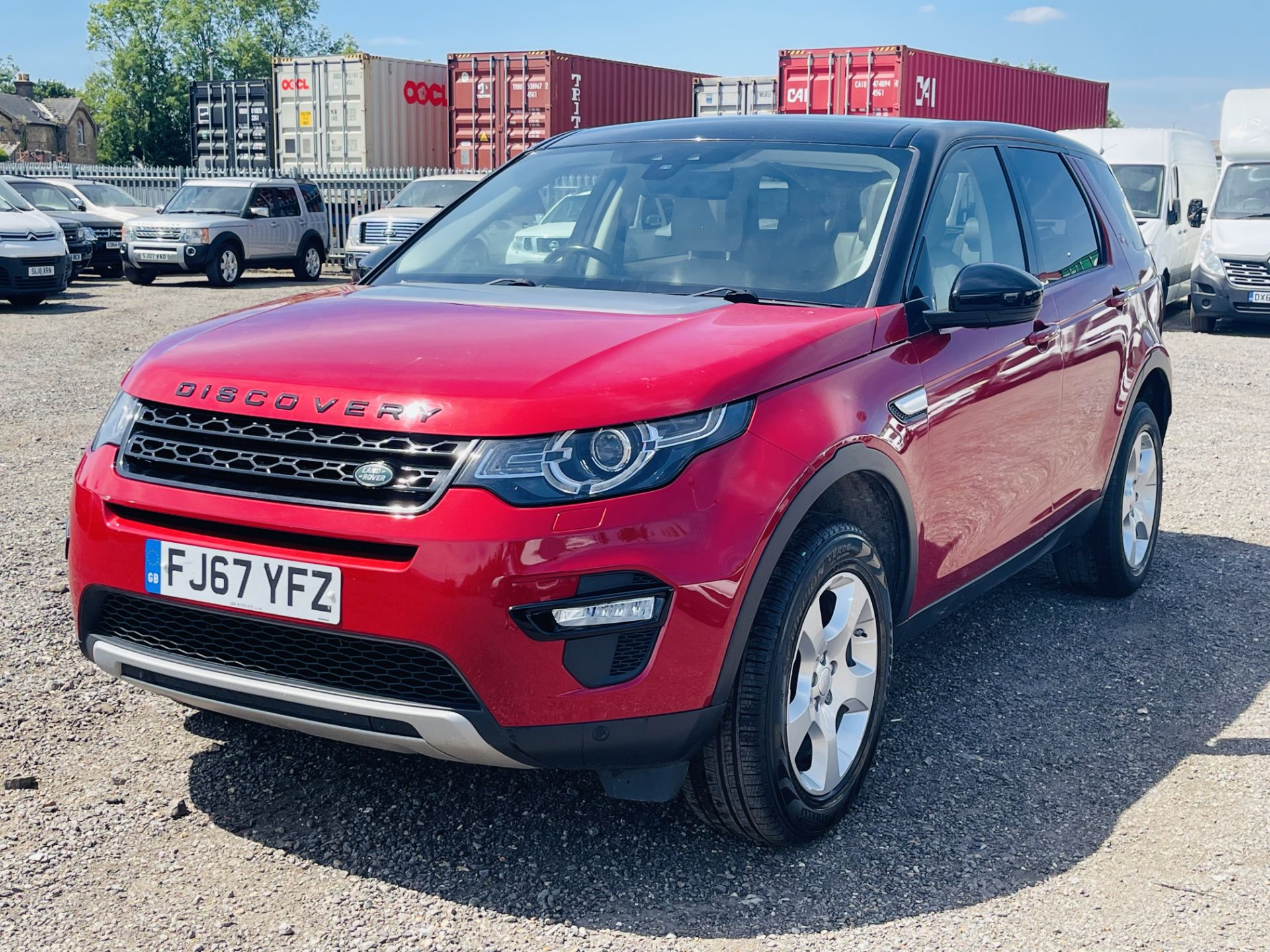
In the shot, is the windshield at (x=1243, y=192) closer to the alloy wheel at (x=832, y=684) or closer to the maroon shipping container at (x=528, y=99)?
the maroon shipping container at (x=528, y=99)

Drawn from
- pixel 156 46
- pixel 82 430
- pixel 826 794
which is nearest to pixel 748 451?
pixel 826 794

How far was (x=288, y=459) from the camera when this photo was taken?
112 inches

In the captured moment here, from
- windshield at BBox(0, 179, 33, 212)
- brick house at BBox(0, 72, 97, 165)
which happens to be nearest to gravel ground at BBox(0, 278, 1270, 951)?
windshield at BBox(0, 179, 33, 212)

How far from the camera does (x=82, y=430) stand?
907 centimetres

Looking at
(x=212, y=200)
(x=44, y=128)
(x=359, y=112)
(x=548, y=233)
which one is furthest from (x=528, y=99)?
(x=44, y=128)

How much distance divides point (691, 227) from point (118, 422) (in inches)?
67.7

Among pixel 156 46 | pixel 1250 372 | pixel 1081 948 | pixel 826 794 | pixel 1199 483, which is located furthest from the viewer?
pixel 156 46

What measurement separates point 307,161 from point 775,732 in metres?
27.6

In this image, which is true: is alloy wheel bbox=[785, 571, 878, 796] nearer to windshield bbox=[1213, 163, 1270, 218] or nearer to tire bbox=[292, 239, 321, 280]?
windshield bbox=[1213, 163, 1270, 218]

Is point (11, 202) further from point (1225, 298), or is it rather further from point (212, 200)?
point (1225, 298)

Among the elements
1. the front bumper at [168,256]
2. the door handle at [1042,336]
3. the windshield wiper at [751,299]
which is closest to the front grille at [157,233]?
the front bumper at [168,256]

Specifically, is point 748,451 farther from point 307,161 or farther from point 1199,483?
point 307,161

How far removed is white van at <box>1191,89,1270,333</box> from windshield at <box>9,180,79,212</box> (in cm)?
1739

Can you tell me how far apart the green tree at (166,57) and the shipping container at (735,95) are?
171ft
